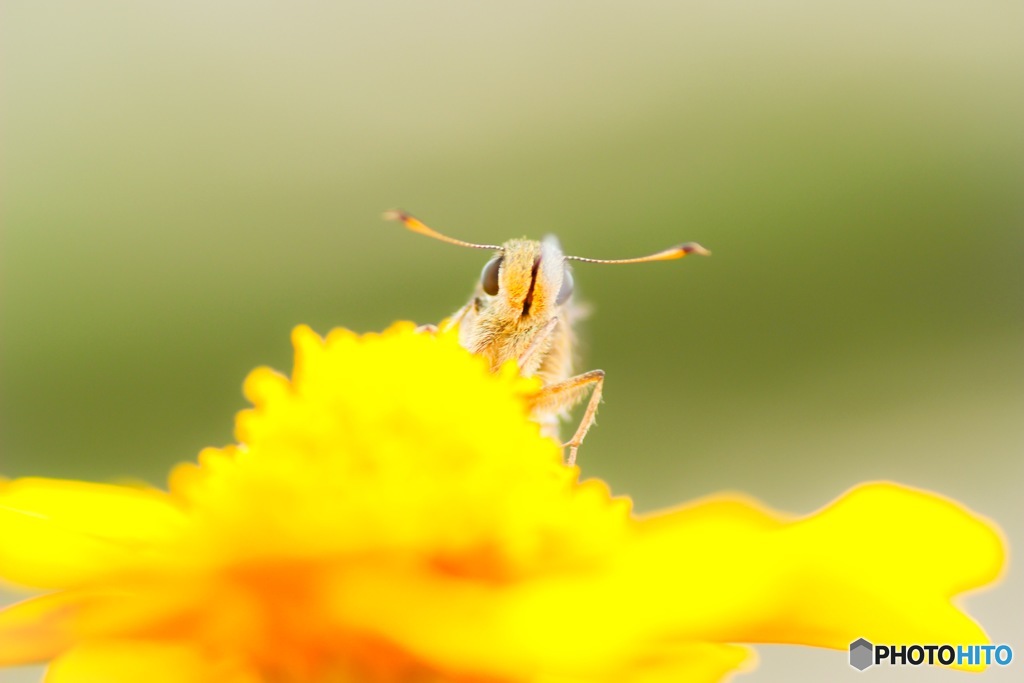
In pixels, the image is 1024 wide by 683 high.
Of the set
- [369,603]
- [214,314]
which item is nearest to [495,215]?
[214,314]

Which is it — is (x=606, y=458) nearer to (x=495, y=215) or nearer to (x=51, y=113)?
(x=495, y=215)

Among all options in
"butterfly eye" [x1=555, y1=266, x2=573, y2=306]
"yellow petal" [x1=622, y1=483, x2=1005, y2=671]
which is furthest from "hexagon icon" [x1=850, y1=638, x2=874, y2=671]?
"butterfly eye" [x1=555, y1=266, x2=573, y2=306]

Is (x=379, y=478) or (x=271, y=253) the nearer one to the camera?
(x=379, y=478)

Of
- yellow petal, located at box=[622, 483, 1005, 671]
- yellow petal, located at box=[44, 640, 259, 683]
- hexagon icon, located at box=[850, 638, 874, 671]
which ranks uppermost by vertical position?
yellow petal, located at box=[622, 483, 1005, 671]

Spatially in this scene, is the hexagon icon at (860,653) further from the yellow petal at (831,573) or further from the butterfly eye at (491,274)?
the butterfly eye at (491,274)

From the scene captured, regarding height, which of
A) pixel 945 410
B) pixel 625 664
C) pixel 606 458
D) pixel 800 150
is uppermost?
pixel 800 150

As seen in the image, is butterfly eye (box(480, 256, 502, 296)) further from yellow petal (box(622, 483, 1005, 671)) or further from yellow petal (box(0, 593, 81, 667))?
yellow petal (box(0, 593, 81, 667))

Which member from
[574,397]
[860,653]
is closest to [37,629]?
[860,653]

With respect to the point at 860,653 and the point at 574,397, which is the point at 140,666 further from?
the point at 574,397
